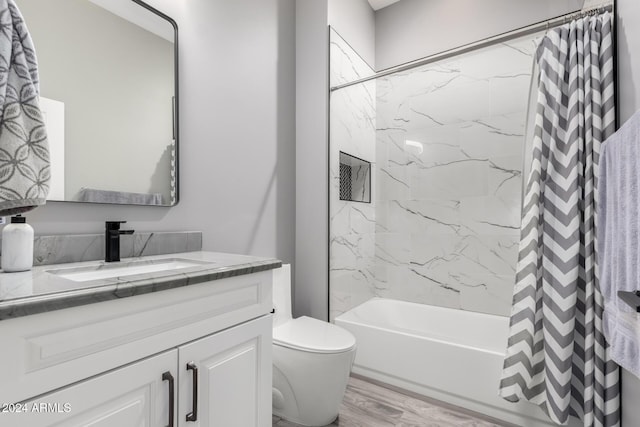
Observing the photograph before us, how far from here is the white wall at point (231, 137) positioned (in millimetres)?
1488

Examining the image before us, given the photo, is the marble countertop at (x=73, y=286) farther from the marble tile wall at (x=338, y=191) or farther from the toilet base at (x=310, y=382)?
the marble tile wall at (x=338, y=191)

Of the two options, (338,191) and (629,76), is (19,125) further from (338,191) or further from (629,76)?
(629,76)

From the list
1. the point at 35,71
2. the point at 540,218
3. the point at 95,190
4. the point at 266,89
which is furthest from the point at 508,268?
the point at 35,71

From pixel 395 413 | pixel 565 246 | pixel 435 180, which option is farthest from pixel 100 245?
pixel 435 180

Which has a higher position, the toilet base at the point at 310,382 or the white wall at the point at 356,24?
the white wall at the point at 356,24

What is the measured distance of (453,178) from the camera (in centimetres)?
256

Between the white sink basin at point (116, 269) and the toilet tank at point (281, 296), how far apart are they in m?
0.67

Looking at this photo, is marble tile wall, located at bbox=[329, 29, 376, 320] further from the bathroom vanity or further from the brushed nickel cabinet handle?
the brushed nickel cabinet handle

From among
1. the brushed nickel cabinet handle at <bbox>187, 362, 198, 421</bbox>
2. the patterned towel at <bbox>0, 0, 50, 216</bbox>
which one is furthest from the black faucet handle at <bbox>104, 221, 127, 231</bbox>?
the brushed nickel cabinet handle at <bbox>187, 362, 198, 421</bbox>

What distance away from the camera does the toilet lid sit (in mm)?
1478

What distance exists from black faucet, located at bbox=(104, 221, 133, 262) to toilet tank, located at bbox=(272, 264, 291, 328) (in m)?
0.85

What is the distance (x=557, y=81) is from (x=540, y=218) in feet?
2.19

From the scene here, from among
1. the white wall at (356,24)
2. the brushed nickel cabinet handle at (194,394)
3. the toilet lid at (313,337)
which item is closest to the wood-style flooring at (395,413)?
the toilet lid at (313,337)

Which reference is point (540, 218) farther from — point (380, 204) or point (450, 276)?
point (380, 204)
